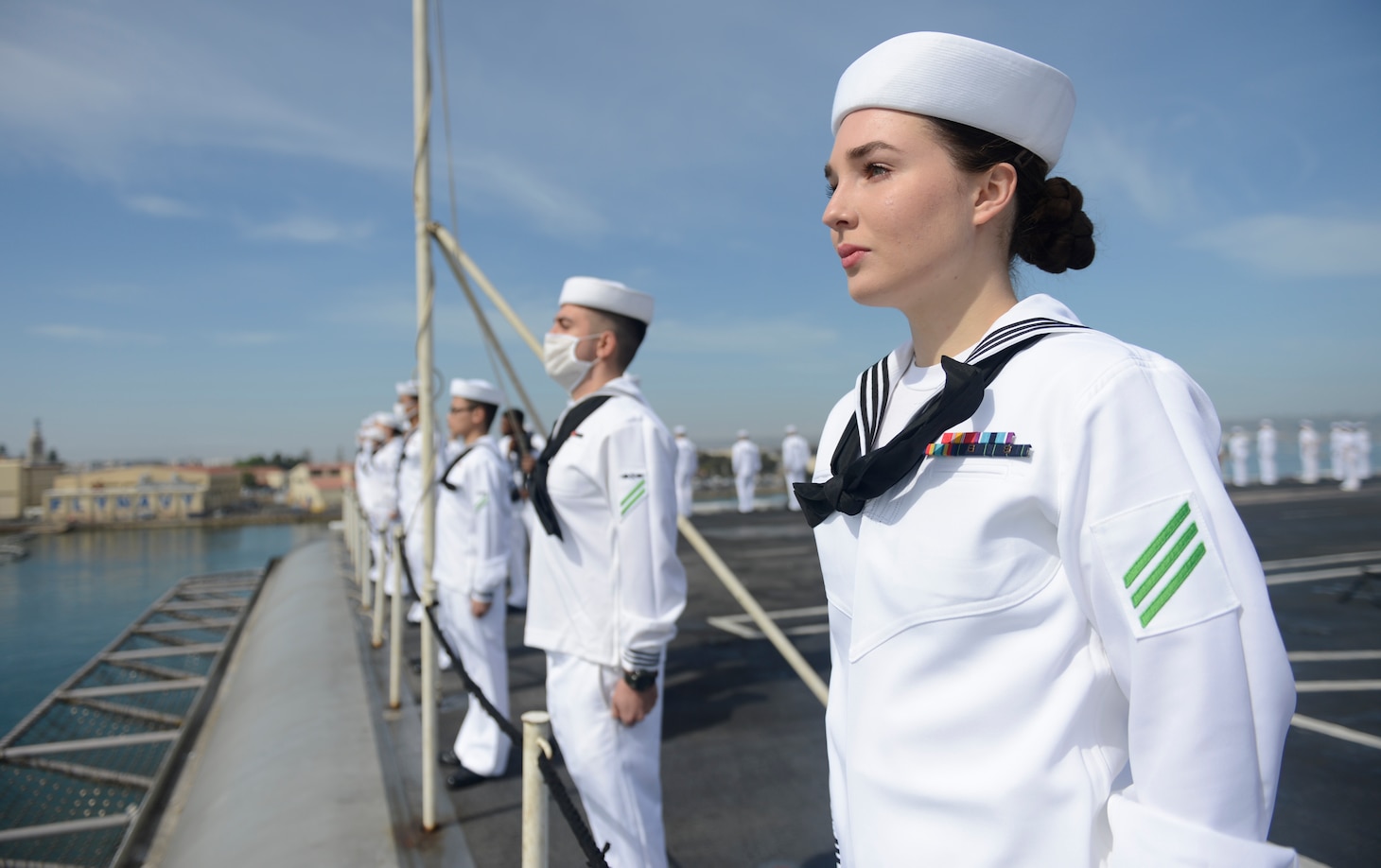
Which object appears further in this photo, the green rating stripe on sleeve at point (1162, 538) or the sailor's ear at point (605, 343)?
the sailor's ear at point (605, 343)

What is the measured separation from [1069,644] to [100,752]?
7.52 m

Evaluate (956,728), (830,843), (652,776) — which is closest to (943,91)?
(956,728)

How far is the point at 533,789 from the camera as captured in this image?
68.9 inches

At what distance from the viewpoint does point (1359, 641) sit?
6555mm

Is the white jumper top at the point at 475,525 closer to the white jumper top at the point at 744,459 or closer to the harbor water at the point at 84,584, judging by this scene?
the harbor water at the point at 84,584

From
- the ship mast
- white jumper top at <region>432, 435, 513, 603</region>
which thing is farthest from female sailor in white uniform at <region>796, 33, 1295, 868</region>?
white jumper top at <region>432, 435, 513, 603</region>

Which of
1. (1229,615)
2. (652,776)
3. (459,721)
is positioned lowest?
(459,721)

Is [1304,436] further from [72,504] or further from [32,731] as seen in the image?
[72,504]

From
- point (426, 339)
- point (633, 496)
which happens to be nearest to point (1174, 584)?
point (633, 496)

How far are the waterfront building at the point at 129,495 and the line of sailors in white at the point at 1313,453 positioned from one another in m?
38.2

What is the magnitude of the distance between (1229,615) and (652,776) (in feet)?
7.79

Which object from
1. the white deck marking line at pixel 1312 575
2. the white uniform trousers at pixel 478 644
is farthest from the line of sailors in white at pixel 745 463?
the white uniform trousers at pixel 478 644

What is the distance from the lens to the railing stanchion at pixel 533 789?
174 cm

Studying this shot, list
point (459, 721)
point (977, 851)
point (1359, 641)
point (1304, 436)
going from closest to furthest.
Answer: point (977, 851)
point (459, 721)
point (1359, 641)
point (1304, 436)
